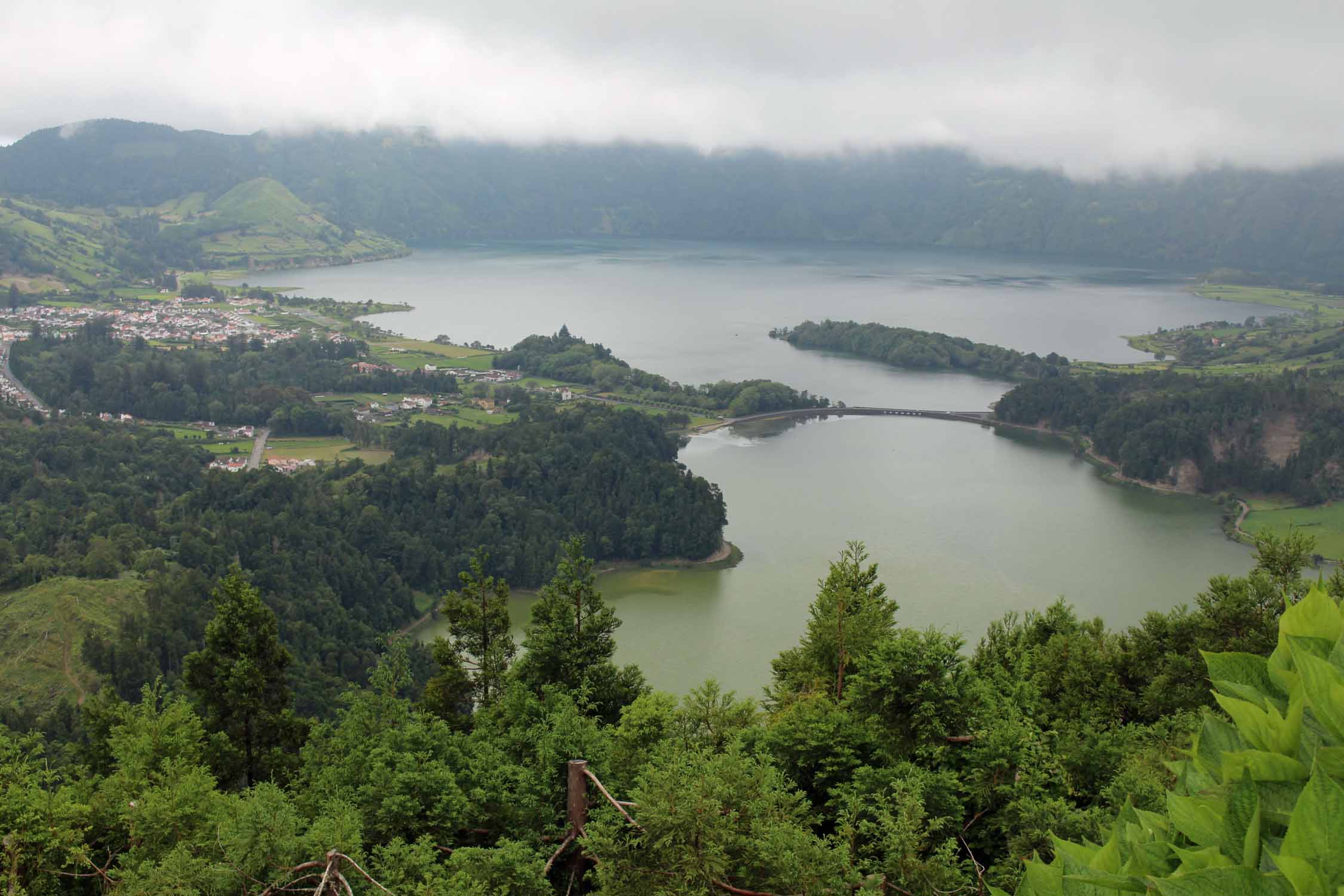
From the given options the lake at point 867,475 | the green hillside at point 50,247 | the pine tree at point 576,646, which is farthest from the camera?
the green hillside at point 50,247

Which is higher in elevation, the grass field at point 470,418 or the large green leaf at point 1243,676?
the large green leaf at point 1243,676

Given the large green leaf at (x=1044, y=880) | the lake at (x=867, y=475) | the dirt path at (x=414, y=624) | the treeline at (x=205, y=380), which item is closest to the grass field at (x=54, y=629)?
the dirt path at (x=414, y=624)

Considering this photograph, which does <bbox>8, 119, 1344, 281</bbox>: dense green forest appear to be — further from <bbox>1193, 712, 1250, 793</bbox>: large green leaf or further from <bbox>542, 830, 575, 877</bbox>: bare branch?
<bbox>1193, 712, 1250, 793</bbox>: large green leaf

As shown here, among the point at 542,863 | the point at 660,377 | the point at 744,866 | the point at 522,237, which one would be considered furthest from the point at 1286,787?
the point at 522,237

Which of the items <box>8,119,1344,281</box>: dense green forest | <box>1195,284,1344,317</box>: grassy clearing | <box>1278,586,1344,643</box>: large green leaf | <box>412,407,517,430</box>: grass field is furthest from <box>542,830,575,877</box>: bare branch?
<box>8,119,1344,281</box>: dense green forest

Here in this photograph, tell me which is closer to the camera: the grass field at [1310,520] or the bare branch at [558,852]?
the bare branch at [558,852]

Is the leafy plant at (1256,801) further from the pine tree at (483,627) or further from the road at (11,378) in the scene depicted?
the road at (11,378)
